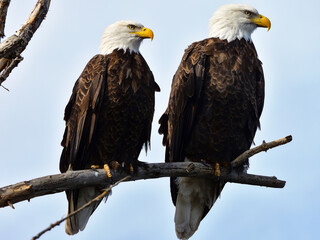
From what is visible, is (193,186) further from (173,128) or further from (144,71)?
(144,71)

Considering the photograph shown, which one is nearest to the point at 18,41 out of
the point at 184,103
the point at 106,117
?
the point at 106,117

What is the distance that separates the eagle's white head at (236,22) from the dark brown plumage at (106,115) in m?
1.11

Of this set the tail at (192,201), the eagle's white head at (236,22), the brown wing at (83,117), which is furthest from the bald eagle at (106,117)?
the eagle's white head at (236,22)

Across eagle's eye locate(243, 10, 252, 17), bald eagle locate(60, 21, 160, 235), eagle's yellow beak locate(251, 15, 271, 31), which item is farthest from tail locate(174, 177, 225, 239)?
eagle's eye locate(243, 10, 252, 17)

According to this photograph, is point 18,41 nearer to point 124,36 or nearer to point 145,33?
point 124,36

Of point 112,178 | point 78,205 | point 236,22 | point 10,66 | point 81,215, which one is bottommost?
point 81,215

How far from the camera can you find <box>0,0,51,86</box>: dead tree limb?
5.26 m

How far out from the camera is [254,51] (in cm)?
733

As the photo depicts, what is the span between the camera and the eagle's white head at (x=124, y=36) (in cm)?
720

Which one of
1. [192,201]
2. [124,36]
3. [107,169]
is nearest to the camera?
[107,169]

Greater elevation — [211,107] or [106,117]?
[211,107]

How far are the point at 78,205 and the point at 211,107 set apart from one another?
5.61 ft

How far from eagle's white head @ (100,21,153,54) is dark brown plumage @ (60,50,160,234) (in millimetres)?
306

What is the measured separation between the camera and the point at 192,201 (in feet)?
24.5
